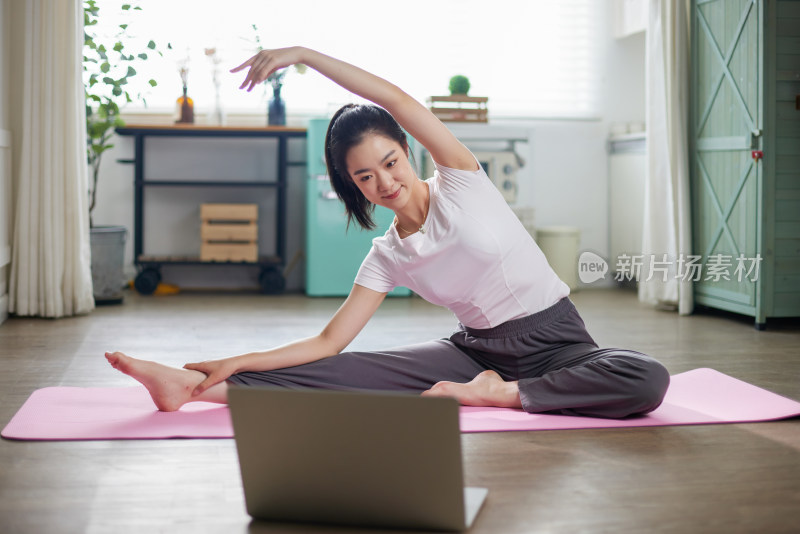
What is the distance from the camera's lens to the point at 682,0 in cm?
436

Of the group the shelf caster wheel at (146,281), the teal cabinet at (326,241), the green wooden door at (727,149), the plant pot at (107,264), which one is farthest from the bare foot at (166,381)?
the shelf caster wheel at (146,281)

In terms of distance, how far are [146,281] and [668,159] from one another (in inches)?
114

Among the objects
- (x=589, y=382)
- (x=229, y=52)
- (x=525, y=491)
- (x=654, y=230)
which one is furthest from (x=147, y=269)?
(x=525, y=491)

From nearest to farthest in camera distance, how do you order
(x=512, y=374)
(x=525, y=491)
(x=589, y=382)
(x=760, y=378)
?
(x=525, y=491) < (x=589, y=382) < (x=512, y=374) < (x=760, y=378)

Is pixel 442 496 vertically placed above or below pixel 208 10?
below

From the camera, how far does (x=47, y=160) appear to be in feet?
13.2

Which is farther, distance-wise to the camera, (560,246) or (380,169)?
(560,246)

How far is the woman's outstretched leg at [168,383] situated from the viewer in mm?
2074

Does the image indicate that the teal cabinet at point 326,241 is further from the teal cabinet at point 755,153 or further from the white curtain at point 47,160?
the teal cabinet at point 755,153

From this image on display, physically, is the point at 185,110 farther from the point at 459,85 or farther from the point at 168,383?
the point at 168,383

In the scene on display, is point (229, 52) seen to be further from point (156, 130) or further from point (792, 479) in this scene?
point (792, 479)

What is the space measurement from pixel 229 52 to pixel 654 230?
8.59ft

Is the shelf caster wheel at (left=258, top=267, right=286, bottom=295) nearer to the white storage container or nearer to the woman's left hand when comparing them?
the white storage container

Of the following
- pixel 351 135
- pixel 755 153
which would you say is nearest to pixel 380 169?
pixel 351 135
